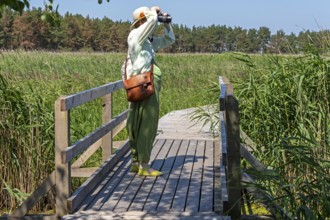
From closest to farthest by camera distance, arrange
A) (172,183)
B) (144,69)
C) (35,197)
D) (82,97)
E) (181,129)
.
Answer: (35,197), (82,97), (144,69), (172,183), (181,129)

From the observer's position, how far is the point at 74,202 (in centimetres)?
459

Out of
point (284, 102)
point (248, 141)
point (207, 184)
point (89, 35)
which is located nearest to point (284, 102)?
point (284, 102)

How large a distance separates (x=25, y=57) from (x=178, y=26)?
114 meters

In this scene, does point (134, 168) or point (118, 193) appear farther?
point (134, 168)

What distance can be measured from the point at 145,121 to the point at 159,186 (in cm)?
62

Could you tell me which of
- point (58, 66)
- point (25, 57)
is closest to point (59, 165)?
point (58, 66)

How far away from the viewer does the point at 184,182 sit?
549 centimetres

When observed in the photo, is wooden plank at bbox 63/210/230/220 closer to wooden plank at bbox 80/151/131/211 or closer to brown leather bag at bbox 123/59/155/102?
wooden plank at bbox 80/151/131/211

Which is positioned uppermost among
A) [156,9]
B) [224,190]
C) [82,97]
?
[156,9]

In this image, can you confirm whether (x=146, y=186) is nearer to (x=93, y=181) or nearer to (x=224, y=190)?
(x=93, y=181)

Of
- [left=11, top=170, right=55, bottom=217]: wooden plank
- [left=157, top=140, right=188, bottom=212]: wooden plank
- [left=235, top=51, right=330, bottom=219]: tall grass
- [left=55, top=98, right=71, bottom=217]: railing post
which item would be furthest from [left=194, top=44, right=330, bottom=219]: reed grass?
[left=11, top=170, right=55, bottom=217]: wooden plank

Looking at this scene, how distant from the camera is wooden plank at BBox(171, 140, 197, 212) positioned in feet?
15.3

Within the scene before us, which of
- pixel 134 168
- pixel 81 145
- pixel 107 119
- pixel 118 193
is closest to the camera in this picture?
pixel 81 145

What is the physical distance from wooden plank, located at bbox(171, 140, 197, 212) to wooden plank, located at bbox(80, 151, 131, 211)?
1.92ft
